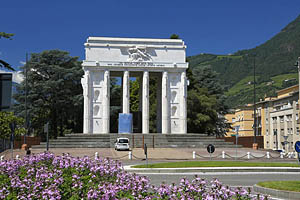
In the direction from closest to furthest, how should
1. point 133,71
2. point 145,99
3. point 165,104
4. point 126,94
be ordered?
point 126,94 < point 145,99 < point 165,104 < point 133,71

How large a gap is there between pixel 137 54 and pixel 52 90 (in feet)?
64.7

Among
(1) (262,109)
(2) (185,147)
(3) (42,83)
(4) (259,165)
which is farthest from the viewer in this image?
(1) (262,109)

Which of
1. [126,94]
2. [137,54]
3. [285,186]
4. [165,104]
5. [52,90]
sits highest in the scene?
[137,54]

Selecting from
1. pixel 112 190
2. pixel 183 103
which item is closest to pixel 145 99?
pixel 183 103

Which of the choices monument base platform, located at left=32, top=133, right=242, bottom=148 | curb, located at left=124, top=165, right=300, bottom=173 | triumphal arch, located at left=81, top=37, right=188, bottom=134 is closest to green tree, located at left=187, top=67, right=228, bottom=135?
triumphal arch, located at left=81, top=37, right=188, bottom=134

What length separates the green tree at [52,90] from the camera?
251 feet

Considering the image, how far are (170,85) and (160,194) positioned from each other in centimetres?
6020

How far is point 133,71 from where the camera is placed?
223 ft

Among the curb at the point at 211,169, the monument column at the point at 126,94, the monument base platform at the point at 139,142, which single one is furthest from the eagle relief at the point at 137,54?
the curb at the point at 211,169

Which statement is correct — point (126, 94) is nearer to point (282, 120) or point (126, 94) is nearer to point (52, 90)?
point (52, 90)

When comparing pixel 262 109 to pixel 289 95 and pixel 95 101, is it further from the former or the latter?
pixel 95 101

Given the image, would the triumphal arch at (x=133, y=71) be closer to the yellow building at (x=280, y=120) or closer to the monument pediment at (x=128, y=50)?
the monument pediment at (x=128, y=50)

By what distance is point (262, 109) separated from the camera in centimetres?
11075

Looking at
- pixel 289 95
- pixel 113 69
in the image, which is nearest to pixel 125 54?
pixel 113 69
